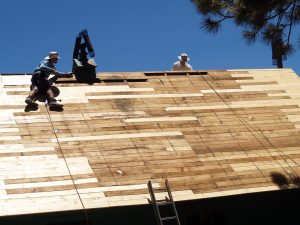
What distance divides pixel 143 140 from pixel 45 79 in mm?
2429

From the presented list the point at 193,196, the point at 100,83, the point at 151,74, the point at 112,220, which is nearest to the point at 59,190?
the point at 112,220

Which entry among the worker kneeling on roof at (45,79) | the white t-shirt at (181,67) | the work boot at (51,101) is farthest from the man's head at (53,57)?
the white t-shirt at (181,67)

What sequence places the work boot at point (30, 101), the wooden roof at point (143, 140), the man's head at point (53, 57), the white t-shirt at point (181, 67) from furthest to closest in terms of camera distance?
the white t-shirt at point (181, 67), the man's head at point (53, 57), the work boot at point (30, 101), the wooden roof at point (143, 140)

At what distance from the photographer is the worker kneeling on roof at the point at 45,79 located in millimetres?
11841

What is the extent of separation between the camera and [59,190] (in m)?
9.51

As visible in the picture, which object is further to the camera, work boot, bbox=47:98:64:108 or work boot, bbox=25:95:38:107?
work boot, bbox=47:98:64:108

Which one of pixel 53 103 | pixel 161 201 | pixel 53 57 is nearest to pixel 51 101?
pixel 53 103

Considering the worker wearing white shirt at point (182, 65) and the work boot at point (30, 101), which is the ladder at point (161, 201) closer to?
the work boot at point (30, 101)

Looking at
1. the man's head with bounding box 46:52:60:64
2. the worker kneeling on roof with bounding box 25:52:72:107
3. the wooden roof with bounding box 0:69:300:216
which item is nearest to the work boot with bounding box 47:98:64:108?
the worker kneeling on roof with bounding box 25:52:72:107

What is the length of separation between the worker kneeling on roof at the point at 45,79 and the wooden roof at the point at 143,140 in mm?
212

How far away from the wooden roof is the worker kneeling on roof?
21cm

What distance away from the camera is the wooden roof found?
31.9 feet

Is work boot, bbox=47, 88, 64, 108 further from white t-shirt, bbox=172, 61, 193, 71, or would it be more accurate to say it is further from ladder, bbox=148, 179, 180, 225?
white t-shirt, bbox=172, 61, 193, 71

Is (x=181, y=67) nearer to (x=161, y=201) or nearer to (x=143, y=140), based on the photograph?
(x=143, y=140)
